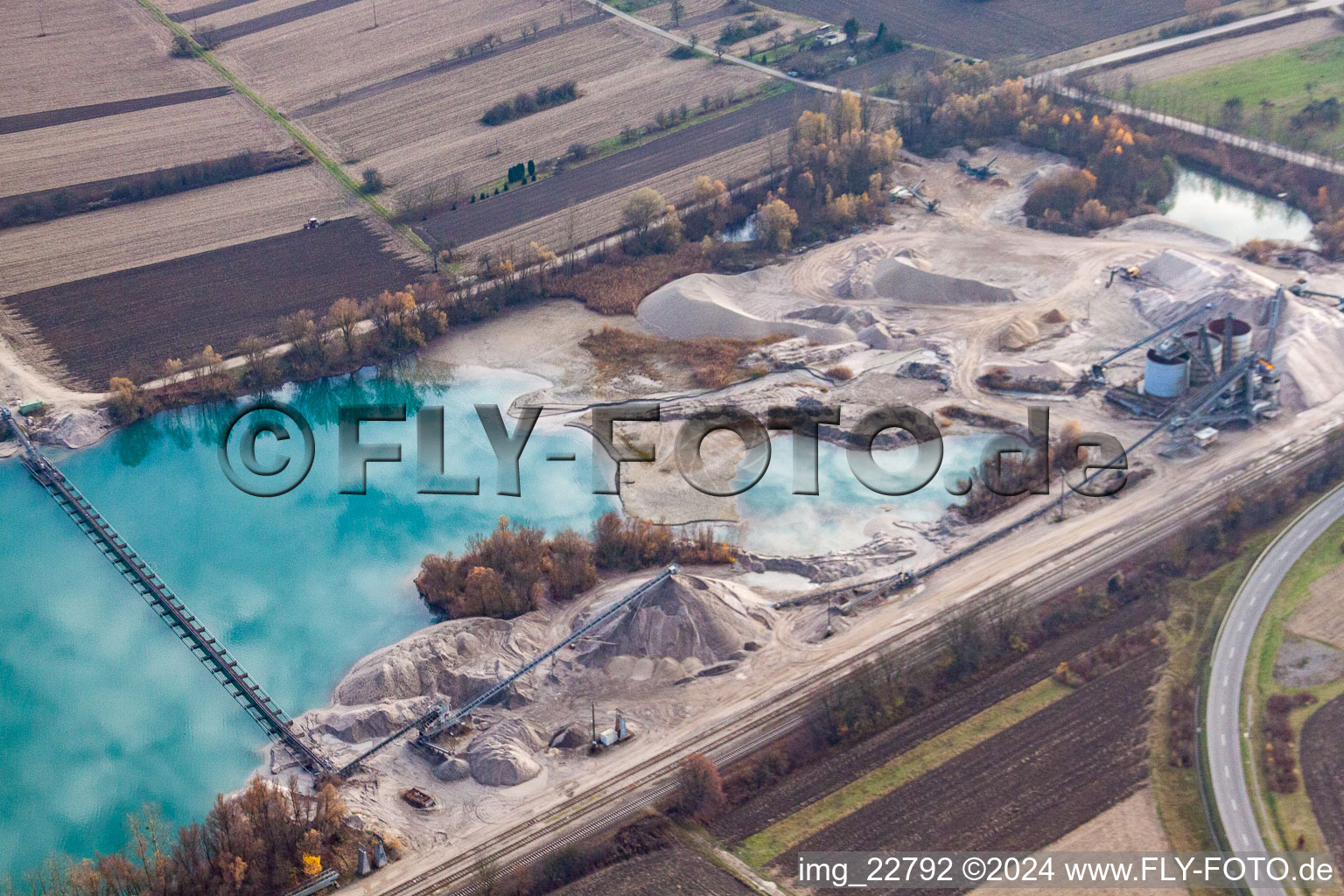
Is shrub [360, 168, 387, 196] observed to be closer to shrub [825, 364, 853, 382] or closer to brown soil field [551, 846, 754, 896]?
shrub [825, 364, 853, 382]

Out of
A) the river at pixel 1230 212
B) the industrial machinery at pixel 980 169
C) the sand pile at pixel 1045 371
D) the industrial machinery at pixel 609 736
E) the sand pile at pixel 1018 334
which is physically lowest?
the industrial machinery at pixel 609 736

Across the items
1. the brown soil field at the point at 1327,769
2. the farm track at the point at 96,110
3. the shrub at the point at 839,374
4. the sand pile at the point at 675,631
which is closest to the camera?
the brown soil field at the point at 1327,769

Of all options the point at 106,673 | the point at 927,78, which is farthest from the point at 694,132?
the point at 106,673

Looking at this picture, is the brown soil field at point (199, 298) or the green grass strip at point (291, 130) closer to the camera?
the brown soil field at point (199, 298)

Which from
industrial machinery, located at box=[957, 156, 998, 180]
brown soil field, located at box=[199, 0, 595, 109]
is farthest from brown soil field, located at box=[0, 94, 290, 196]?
industrial machinery, located at box=[957, 156, 998, 180]

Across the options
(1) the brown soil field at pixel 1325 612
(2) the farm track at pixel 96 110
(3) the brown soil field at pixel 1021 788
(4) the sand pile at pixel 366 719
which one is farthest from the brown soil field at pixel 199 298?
(1) the brown soil field at pixel 1325 612

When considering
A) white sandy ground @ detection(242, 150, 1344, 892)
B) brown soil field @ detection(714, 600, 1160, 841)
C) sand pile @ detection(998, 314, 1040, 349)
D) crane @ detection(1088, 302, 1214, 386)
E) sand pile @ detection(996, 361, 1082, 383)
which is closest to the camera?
brown soil field @ detection(714, 600, 1160, 841)

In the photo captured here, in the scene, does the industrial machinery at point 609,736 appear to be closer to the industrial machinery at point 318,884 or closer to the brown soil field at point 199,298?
the industrial machinery at point 318,884
